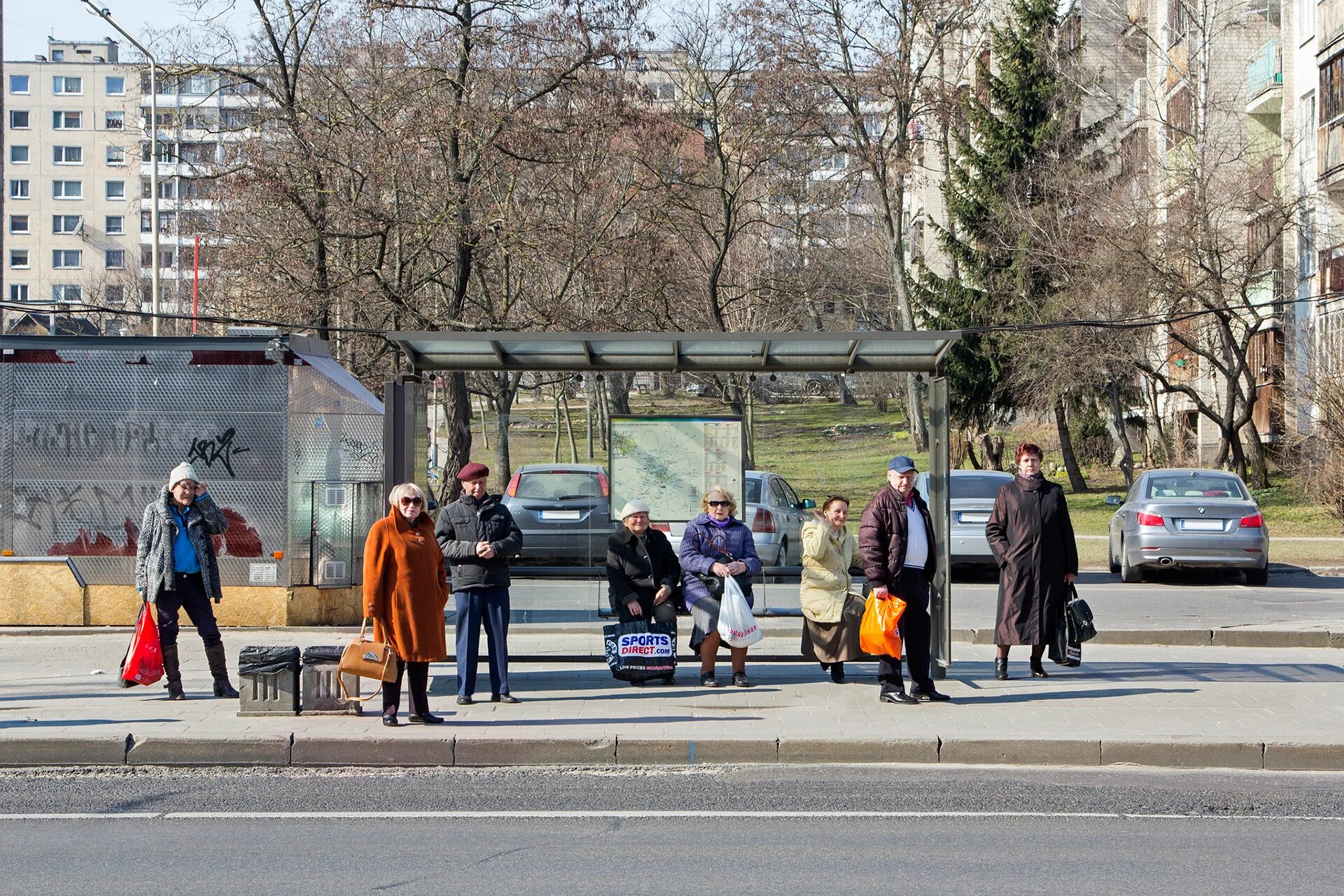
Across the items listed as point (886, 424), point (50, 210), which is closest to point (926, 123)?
point (886, 424)

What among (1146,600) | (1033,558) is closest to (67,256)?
(1146,600)

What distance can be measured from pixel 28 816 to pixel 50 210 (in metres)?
88.8

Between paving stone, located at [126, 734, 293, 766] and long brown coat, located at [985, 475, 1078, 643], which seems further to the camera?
long brown coat, located at [985, 475, 1078, 643]

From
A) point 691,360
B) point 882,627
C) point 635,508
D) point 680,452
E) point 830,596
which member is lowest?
point 882,627

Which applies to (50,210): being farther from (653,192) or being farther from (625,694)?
(625,694)

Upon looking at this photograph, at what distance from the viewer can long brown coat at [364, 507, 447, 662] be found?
8938 millimetres

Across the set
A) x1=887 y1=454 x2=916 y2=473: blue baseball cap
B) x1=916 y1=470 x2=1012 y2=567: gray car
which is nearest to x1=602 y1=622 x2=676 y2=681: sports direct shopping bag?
x1=887 y1=454 x2=916 y2=473: blue baseball cap

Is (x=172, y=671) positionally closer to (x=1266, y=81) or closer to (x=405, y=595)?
(x=405, y=595)

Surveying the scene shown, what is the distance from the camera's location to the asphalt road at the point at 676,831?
5836 mm

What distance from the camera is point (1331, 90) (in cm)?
3194

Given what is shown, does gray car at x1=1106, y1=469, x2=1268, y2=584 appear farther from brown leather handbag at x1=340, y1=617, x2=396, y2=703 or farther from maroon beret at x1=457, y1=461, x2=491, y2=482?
brown leather handbag at x1=340, y1=617, x2=396, y2=703

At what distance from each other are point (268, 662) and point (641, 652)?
2.81 metres

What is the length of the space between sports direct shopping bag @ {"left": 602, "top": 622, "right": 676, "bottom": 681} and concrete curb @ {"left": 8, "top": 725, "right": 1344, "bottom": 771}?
2037 mm

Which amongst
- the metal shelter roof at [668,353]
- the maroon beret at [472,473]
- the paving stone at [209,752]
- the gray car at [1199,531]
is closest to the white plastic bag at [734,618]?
the metal shelter roof at [668,353]
